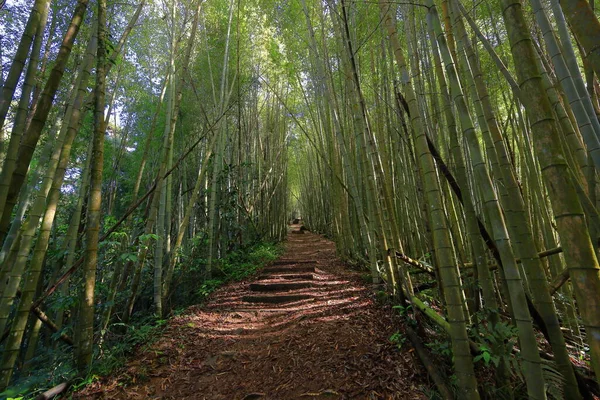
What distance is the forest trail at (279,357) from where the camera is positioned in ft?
5.72

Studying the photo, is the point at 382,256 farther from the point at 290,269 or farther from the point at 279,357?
the point at 290,269

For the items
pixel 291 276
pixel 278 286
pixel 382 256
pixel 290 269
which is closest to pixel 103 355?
pixel 278 286

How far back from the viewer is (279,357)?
2.22 m

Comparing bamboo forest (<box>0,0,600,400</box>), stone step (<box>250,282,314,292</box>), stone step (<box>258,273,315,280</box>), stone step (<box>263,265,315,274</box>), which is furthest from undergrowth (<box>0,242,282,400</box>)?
stone step (<box>263,265,315,274</box>)

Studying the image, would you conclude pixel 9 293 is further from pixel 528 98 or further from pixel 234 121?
pixel 234 121

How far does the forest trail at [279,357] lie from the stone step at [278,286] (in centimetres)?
55

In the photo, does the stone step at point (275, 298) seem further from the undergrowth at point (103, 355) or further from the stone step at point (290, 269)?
the stone step at point (290, 269)

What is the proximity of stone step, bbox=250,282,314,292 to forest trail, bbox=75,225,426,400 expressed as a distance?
0.55 meters

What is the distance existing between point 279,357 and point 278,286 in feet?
6.01

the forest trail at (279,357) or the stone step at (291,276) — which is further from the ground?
the stone step at (291,276)

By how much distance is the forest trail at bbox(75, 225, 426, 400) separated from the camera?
1743mm

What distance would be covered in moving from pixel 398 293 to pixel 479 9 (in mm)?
3029

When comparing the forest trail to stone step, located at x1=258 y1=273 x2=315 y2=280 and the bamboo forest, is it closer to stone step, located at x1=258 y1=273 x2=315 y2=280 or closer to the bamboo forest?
the bamboo forest

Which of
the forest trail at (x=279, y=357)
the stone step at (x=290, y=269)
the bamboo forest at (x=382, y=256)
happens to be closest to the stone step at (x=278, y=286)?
the bamboo forest at (x=382, y=256)
